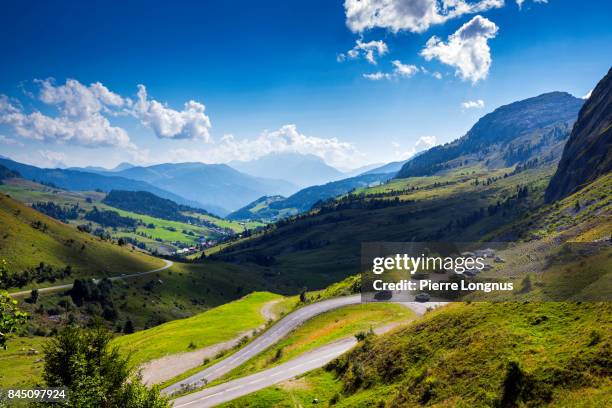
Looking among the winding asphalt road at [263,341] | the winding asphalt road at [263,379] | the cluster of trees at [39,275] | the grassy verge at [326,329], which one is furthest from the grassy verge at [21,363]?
the cluster of trees at [39,275]

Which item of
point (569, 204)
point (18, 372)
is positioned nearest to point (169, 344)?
point (18, 372)

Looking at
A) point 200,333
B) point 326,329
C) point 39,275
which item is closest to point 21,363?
point 200,333

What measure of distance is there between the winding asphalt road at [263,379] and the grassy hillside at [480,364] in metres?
4.12

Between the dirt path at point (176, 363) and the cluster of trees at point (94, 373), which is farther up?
the cluster of trees at point (94, 373)

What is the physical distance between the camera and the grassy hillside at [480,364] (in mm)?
21938

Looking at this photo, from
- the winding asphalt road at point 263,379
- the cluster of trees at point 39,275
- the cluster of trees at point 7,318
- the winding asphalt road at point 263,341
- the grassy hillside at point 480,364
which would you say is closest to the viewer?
the cluster of trees at point 7,318

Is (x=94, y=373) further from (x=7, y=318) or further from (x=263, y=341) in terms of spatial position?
(x=263, y=341)

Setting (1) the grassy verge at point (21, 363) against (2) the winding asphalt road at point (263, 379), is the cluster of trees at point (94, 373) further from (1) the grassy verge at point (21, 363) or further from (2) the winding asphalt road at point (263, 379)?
(1) the grassy verge at point (21, 363)

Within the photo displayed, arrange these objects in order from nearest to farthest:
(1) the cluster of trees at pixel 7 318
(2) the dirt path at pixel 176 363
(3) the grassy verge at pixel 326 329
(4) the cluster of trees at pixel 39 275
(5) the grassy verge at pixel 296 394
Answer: (1) the cluster of trees at pixel 7 318
(5) the grassy verge at pixel 296 394
(3) the grassy verge at pixel 326 329
(2) the dirt path at pixel 176 363
(4) the cluster of trees at pixel 39 275

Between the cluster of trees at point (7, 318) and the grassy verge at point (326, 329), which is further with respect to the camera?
the grassy verge at point (326, 329)

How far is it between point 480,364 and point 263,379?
29.3m

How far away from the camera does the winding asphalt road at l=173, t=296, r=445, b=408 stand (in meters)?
45.2

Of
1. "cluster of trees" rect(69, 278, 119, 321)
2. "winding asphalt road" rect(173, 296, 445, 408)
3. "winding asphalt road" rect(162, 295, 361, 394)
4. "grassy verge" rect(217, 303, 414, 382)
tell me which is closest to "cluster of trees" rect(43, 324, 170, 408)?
"winding asphalt road" rect(173, 296, 445, 408)

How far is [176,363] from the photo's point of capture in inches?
3150
